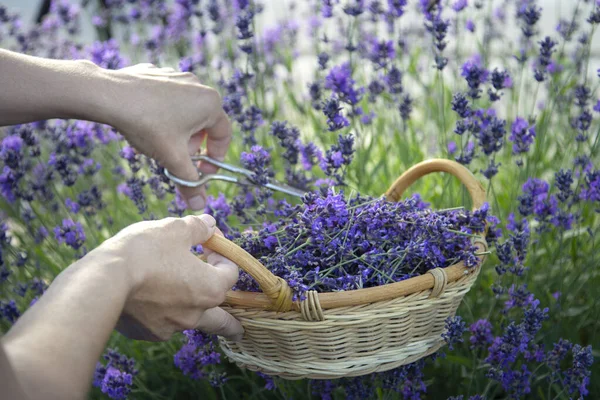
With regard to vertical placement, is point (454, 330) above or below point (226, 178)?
below

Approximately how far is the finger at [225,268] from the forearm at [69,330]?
23 centimetres

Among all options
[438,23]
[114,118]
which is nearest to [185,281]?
[114,118]

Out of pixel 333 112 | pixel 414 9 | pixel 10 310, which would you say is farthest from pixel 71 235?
pixel 414 9

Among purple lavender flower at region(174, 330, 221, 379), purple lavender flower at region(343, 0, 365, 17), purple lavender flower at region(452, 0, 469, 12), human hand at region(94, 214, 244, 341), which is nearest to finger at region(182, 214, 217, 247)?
human hand at region(94, 214, 244, 341)

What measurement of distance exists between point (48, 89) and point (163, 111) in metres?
0.26

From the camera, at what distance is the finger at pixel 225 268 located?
121 centimetres

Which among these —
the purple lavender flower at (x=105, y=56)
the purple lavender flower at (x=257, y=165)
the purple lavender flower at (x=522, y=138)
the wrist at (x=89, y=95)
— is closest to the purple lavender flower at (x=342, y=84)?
the purple lavender flower at (x=257, y=165)

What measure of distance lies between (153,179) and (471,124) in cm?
97

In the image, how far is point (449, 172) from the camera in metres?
1.68

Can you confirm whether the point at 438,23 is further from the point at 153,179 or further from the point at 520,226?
the point at 153,179

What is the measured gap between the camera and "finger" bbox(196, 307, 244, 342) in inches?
50.1

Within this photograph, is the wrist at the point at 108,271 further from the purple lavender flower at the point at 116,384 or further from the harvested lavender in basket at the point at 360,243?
the purple lavender flower at the point at 116,384

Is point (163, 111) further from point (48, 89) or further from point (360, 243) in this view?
point (360, 243)

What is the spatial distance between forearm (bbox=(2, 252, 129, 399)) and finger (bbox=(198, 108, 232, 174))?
788 millimetres
